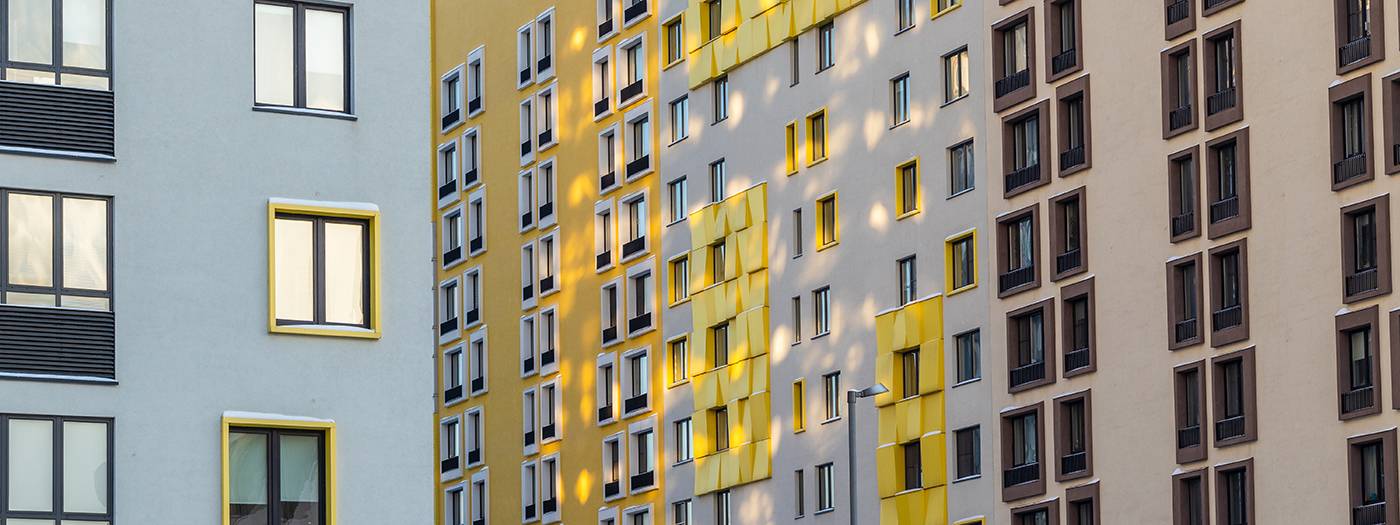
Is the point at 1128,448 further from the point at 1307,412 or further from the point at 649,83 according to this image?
the point at 649,83

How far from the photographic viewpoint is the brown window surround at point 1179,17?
74.1 meters

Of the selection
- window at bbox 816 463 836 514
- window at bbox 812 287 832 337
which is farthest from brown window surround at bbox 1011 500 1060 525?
window at bbox 812 287 832 337

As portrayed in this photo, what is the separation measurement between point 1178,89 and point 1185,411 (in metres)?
7.67

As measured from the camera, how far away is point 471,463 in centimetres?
11156

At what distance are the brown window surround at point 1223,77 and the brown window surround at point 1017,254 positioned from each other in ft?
25.8

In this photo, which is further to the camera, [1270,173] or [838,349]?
[838,349]

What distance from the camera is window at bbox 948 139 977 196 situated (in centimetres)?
8294

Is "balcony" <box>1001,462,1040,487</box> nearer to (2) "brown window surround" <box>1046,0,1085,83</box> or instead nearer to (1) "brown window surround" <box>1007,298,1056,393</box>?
(1) "brown window surround" <box>1007,298,1056,393</box>

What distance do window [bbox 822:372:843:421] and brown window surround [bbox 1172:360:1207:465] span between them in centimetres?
1572

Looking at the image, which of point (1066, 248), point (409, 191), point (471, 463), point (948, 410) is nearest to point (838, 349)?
point (948, 410)

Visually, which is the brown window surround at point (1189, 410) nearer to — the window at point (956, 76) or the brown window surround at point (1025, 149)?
the brown window surround at point (1025, 149)

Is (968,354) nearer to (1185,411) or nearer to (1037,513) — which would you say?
(1037,513)

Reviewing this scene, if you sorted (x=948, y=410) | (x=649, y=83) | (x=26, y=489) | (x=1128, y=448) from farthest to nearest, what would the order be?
(x=649, y=83)
(x=948, y=410)
(x=1128, y=448)
(x=26, y=489)

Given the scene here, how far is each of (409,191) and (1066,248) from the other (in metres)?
42.7
